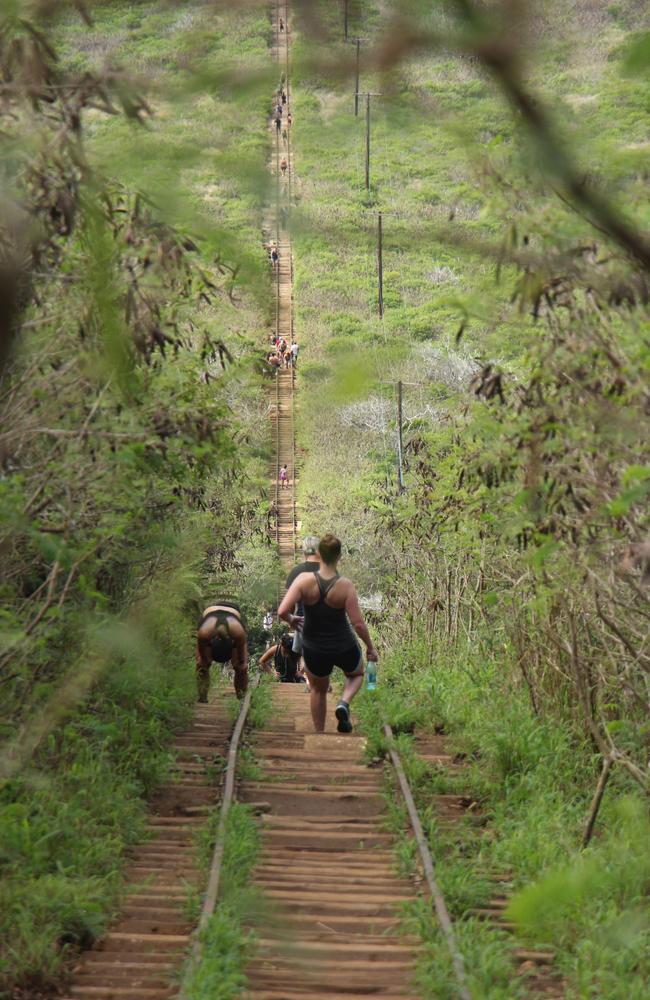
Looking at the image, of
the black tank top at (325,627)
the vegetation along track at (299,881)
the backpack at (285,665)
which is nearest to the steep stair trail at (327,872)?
the vegetation along track at (299,881)

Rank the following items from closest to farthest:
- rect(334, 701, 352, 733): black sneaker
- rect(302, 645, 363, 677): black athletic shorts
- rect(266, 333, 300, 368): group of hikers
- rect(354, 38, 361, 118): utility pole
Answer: rect(354, 38, 361, 118): utility pole, rect(302, 645, 363, 677): black athletic shorts, rect(334, 701, 352, 733): black sneaker, rect(266, 333, 300, 368): group of hikers

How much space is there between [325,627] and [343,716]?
1139 millimetres

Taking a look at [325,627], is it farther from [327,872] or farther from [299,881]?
[299,881]

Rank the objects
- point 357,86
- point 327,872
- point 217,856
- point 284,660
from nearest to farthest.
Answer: point 357,86 → point 217,856 → point 327,872 → point 284,660

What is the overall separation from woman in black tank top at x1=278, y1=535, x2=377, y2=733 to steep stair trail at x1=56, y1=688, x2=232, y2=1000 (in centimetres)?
123

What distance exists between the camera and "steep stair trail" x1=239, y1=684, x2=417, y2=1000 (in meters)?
5.98

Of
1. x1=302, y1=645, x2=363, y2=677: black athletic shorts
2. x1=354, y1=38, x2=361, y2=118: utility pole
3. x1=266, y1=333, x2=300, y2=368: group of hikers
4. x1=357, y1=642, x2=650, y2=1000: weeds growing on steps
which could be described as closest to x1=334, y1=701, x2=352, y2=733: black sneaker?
x1=357, y1=642, x2=650, y2=1000: weeds growing on steps

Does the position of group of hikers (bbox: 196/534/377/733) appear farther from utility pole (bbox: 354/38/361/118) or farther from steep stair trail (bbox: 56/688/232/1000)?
utility pole (bbox: 354/38/361/118)

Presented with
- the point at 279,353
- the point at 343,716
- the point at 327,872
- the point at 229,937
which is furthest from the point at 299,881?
the point at 279,353

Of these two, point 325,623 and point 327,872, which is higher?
point 325,623

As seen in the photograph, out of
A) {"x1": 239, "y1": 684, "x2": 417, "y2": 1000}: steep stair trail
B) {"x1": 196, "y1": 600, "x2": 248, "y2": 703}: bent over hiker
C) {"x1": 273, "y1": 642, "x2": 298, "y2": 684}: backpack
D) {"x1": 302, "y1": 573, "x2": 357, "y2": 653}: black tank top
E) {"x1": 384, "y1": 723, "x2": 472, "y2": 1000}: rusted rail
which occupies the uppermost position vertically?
{"x1": 302, "y1": 573, "x2": 357, "y2": 653}: black tank top

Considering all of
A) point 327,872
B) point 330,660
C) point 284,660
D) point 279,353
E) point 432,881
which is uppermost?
point 279,353

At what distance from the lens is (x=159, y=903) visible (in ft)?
23.1

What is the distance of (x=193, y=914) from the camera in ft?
22.1
